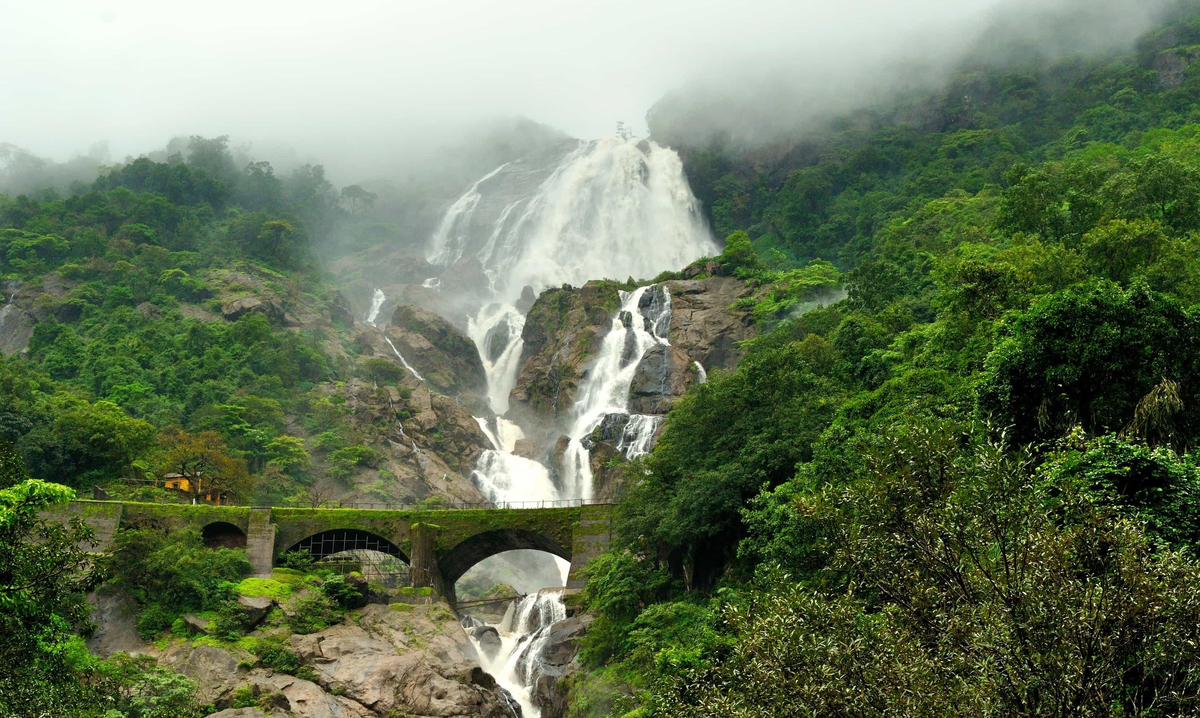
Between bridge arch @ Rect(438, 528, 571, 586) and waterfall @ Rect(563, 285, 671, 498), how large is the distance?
12977mm

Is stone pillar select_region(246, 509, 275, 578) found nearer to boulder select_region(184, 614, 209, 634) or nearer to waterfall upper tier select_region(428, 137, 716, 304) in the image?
boulder select_region(184, 614, 209, 634)

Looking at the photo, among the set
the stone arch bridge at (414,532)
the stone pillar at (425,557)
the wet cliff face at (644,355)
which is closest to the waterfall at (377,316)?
the wet cliff face at (644,355)

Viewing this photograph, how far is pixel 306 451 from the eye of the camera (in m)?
58.3

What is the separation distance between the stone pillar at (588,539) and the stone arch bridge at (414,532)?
0.05 meters

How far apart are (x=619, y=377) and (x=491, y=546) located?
80.0ft

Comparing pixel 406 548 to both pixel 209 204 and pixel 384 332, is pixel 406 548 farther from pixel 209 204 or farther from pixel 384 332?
pixel 209 204

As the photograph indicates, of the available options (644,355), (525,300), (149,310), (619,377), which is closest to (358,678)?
(644,355)

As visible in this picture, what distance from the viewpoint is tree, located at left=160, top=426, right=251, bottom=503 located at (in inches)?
1874

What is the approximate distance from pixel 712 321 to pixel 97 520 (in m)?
43.4

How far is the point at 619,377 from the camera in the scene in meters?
66.8

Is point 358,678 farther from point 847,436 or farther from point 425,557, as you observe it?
point 847,436

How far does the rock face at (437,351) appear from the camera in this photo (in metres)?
79.3

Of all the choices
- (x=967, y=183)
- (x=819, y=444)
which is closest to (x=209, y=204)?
(x=967, y=183)

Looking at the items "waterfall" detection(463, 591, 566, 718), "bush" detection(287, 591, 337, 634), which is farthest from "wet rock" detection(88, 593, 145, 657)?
"waterfall" detection(463, 591, 566, 718)
